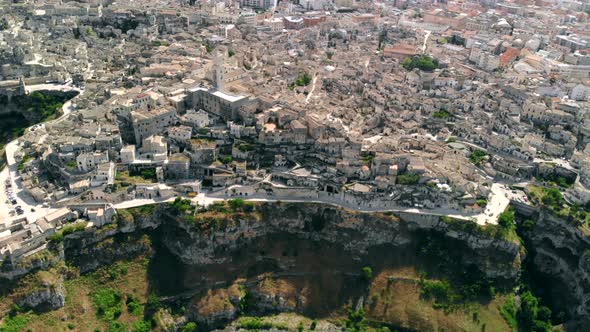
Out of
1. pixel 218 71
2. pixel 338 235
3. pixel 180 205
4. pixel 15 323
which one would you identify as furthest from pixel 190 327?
pixel 218 71

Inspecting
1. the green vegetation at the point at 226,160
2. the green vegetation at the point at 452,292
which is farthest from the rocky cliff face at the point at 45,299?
the green vegetation at the point at 452,292

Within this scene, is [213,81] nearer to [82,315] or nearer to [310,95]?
[310,95]

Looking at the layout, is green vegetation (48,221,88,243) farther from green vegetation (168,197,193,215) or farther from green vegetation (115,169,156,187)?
green vegetation (168,197,193,215)

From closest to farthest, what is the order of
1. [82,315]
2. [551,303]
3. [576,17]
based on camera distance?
1. [82,315]
2. [551,303]
3. [576,17]

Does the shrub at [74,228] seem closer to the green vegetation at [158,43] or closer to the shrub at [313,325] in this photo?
the shrub at [313,325]

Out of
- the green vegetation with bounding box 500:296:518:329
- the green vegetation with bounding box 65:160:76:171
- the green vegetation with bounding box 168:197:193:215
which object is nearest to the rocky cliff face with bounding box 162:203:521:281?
the green vegetation with bounding box 168:197:193:215

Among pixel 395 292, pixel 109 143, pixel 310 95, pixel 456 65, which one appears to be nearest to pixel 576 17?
pixel 456 65
